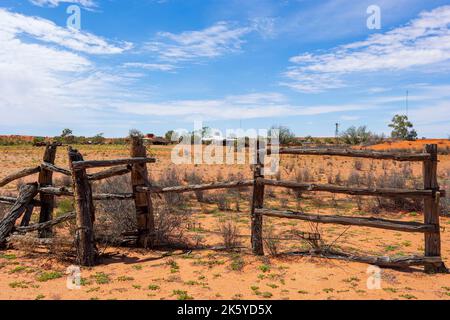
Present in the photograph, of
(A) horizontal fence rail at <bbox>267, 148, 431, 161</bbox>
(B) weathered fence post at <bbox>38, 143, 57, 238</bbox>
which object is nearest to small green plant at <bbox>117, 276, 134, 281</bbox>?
(B) weathered fence post at <bbox>38, 143, 57, 238</bbox>

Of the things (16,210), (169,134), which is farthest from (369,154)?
(169,134)

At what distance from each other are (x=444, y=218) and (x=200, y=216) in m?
6.71

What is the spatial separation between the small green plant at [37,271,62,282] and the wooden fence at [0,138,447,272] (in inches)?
17.3

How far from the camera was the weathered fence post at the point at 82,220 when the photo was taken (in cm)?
604

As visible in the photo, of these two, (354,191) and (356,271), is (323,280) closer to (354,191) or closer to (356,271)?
(356,271)

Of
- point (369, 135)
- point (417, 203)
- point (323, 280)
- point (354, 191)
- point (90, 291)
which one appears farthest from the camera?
point (369, 135)

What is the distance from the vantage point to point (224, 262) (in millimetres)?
6262

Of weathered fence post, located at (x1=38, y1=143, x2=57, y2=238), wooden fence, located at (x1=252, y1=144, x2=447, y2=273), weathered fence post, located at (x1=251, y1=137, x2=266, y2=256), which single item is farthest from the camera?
weathered fence post, located at (x1=38, y1=143, x2=57, y2=238)

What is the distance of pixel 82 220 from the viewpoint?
20.0ft

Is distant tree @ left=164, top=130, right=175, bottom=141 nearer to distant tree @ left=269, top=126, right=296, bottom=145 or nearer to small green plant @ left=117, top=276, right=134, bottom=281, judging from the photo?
distant tree @ left=269, top=126, right=296, bottom=145

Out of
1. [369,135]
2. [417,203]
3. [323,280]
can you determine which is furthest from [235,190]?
[369,135]

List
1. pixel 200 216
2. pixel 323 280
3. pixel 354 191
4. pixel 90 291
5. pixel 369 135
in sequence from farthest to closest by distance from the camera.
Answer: pixel 369 135, pixel 200 216, pixel 354 191, pixel 323 280, pixel 90 291

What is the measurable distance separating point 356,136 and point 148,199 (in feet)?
120

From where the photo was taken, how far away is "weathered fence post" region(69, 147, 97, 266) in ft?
19.8
